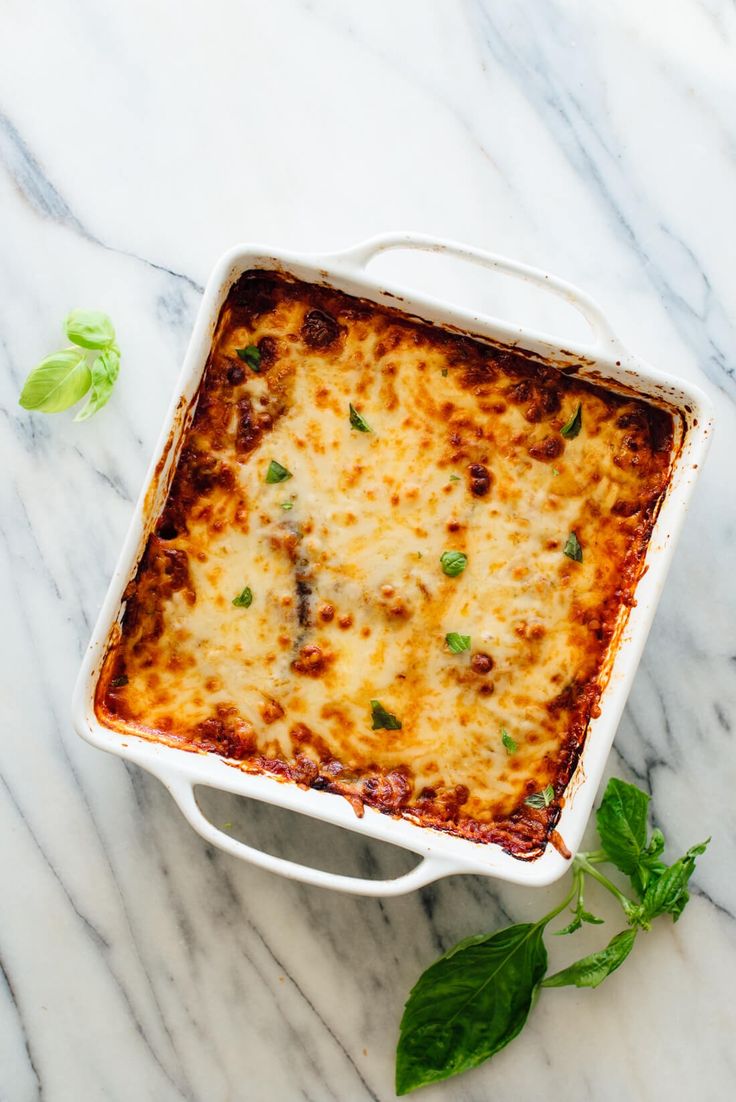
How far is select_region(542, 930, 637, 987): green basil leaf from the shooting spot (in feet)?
7.68

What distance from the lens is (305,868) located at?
213cm

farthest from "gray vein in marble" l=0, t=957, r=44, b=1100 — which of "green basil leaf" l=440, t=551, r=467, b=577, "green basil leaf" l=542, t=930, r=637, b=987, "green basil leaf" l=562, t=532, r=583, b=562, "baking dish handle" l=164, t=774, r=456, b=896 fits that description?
"green basil leaf" l=562, t=532, r=583, b=562

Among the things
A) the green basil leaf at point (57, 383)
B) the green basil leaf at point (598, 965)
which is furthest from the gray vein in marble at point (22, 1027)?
the green basil leaf at point (57, 383)

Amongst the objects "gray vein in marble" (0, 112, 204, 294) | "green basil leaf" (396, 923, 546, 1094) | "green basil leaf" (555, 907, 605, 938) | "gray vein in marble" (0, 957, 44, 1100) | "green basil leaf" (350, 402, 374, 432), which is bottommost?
"gray vein in marble" (0, 957, 44, 1100)

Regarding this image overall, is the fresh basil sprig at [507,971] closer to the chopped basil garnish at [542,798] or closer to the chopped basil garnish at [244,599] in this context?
the chopped basil garnish at [542,798]

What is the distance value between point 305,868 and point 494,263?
4.25ft

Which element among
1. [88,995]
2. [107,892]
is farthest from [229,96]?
[88,995]

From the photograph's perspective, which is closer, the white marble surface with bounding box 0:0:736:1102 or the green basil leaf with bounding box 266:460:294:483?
the green basil leaf with bounding box 266:460:294:483

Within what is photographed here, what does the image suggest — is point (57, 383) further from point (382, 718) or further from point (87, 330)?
point (382, 718)

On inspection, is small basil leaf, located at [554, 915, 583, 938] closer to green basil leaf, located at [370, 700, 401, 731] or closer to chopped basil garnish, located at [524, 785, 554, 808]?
chopped basil garnish, located at [524, 785, 554, 808]

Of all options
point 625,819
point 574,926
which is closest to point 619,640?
point 625,819

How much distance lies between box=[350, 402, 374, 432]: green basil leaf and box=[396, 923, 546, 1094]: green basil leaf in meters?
1.17

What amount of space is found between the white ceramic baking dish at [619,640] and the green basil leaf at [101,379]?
332 mm

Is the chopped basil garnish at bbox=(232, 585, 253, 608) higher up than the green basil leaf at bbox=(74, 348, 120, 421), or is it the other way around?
the green basil leaf at bbox=(74, 348, 120, 421)
